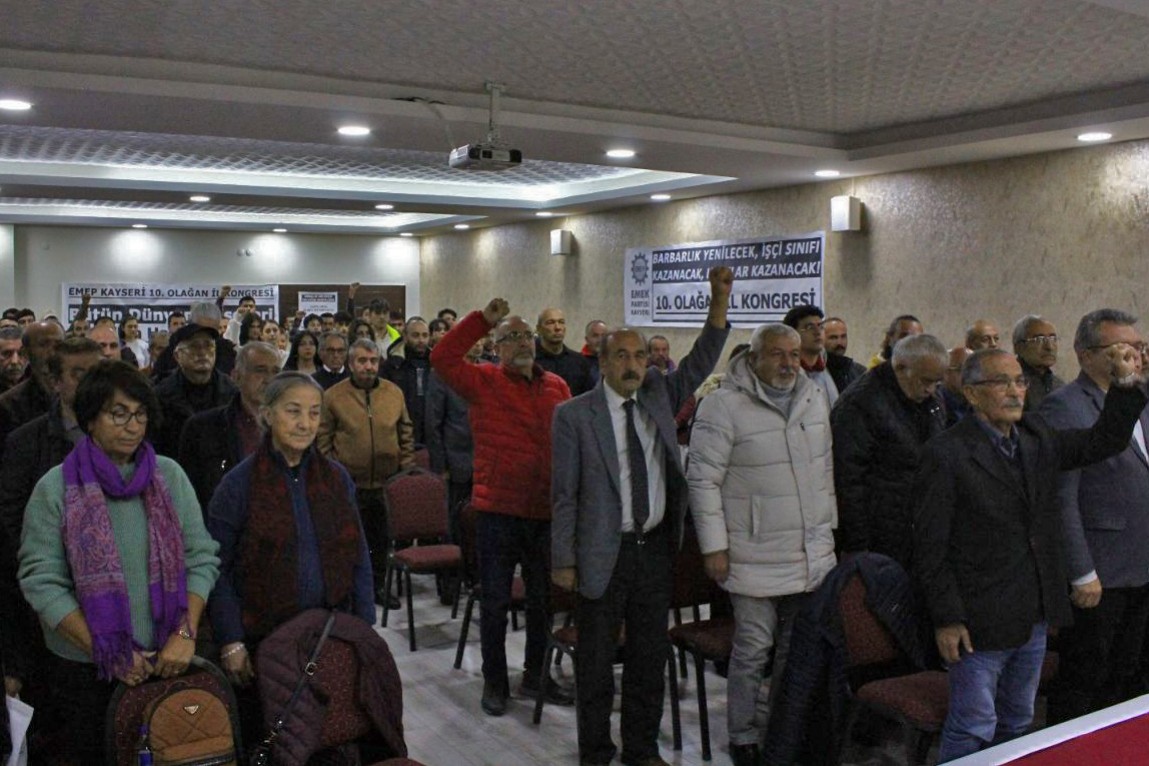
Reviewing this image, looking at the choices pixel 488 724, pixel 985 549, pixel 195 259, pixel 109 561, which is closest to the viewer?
pixel 109 561

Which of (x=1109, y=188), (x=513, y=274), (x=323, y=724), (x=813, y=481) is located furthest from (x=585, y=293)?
(x=323, y=724)

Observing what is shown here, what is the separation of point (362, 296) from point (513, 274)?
308cm

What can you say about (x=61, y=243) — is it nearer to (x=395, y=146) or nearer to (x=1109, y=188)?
(x=395, y=146)

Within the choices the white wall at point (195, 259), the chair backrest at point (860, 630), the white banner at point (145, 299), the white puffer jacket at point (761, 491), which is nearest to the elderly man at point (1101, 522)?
the chair backrest at point (860, 630)

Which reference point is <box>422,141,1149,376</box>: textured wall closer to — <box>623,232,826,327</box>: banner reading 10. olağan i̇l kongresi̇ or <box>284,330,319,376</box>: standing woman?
<box>623,232,826,327</box>: banner reading 10. olağan i̇l kongresi̇

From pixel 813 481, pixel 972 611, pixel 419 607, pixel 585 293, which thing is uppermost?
pixel 585 293

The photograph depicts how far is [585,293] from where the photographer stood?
1195 centimetres

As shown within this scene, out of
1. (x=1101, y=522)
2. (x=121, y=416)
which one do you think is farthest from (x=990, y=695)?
(x=121, y=416)

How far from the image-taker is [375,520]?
5.71m

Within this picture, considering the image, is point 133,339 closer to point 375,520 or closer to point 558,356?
point 375,520

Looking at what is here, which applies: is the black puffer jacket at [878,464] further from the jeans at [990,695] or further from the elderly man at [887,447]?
the jeans at [990,695]

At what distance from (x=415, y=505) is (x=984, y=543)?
126 inches

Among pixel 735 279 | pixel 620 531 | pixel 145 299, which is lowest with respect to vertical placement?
pixel 620 531

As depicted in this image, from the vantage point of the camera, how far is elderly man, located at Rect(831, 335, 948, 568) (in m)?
3.75
